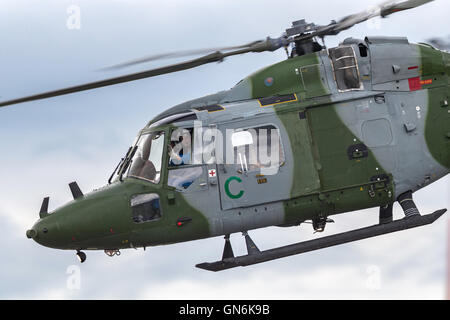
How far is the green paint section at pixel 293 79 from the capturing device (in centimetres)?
1231

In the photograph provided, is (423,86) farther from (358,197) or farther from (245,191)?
(245,191)

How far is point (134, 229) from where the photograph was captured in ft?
38.4

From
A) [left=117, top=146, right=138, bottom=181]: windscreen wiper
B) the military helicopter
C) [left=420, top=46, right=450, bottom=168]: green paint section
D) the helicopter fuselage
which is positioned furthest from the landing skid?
[left=117, top=146, right=138, bottom=181]: windscreen wiper

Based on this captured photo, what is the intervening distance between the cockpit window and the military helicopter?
0.06 ft

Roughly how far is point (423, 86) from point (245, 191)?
3720 millimetres

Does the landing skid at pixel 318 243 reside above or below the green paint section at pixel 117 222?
below

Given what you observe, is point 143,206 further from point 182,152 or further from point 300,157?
point 300,157

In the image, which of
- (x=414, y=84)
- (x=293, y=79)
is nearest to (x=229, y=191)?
(x=293, y=79)

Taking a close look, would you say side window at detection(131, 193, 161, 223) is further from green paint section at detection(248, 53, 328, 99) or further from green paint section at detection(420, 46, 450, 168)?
green paint section at detection(420, 46, 450, 168)

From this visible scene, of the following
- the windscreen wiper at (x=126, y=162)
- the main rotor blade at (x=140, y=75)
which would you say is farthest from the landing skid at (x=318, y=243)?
the main rotor blade at (x=140, y=75)

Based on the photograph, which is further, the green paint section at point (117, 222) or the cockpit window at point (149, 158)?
the cockpit window at point (149, 158)

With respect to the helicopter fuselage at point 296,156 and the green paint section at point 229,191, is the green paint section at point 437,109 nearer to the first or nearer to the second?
the helicopter fuselage at point 296,156

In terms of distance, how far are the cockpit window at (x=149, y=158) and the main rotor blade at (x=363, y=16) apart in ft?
10.2

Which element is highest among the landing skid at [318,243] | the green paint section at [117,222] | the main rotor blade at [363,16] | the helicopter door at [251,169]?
the main rotor blade at [363,16]
